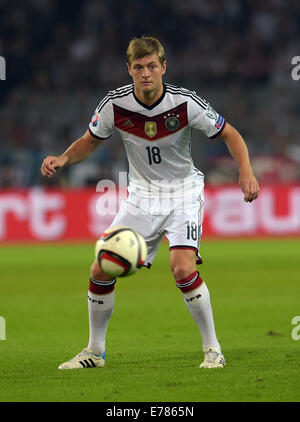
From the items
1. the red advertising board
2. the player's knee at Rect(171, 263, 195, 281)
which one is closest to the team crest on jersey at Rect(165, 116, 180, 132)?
the player's knee at Rect(171, 263, 195, 281)

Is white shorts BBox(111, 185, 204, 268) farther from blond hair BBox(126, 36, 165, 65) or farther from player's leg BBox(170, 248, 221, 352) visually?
blond hair BBox(126, 36, 165, 65)

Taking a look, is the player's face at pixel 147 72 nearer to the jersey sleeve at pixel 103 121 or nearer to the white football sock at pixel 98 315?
the jersey sleeve at pixel 103 121

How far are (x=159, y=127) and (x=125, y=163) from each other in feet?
47.5

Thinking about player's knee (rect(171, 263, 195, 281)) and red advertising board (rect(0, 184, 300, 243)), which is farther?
red advertising board (rect(0, 184, 300, 243))

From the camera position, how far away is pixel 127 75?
23.3 m

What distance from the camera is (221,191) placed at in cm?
1958

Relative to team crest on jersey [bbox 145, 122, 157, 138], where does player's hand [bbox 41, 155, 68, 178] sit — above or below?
below

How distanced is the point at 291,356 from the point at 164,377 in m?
1.32

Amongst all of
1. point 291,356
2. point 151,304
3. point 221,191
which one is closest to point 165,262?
point 221,191

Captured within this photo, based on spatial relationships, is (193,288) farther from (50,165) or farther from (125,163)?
(125,163)

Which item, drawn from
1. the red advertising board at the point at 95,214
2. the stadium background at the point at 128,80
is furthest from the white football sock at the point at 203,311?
the stadium background at the point at 128,80

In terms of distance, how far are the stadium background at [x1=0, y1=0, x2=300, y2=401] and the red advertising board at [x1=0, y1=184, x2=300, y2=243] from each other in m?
0.03

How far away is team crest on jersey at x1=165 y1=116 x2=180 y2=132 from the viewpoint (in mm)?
6363

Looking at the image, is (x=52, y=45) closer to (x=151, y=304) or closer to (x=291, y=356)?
(x=151, y=304)
